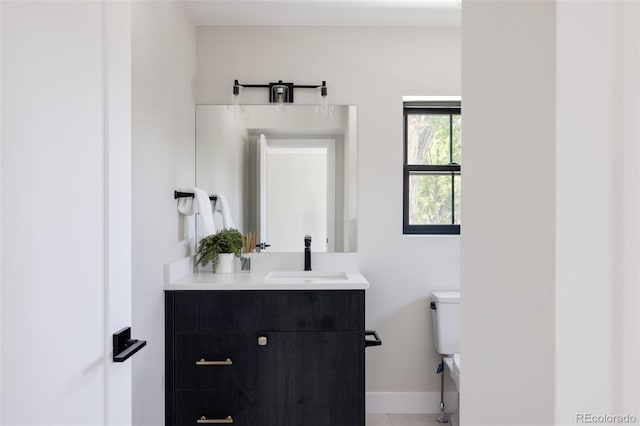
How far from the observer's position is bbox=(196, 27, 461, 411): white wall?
283 centimetres

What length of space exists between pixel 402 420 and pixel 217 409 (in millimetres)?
1161

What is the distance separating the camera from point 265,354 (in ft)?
7.43

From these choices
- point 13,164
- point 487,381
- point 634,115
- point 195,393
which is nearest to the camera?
point 634,115

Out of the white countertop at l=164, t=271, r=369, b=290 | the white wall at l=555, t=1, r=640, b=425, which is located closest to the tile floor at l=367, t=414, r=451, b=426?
the white countertop at l=164, t=271, r=369, b=290

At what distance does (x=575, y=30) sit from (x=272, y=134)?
2.55 metres

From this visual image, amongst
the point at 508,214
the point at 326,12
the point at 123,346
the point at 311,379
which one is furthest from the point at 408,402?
the point at 508,214

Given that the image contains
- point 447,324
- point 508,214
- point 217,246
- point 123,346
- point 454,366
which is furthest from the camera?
point 447,324

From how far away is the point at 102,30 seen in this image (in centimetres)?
96

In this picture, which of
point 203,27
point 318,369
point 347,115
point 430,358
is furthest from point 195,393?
point 203,27

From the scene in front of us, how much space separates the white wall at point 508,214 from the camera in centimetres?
45

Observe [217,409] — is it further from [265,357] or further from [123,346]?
[123,346]

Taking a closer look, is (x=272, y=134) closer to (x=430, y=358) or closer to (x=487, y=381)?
(x=430, y=358)

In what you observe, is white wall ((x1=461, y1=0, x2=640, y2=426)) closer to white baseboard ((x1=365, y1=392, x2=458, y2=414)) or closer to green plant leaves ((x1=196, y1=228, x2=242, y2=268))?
green plant leaves ((x1=196, y1=228, x2=242, y2=268))

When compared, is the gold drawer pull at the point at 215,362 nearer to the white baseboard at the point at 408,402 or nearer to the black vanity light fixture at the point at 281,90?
the white baseboard at the point at 408,402
